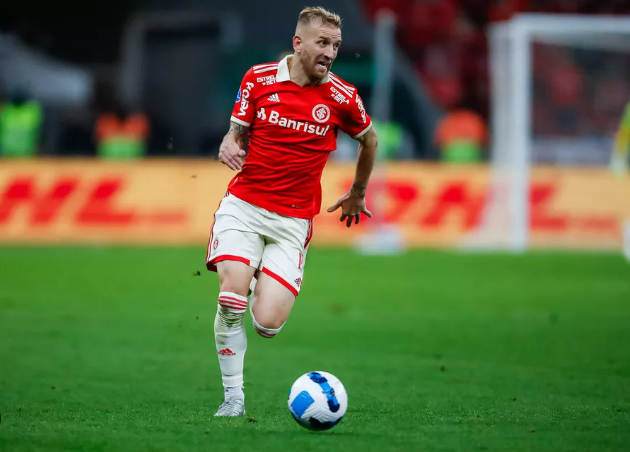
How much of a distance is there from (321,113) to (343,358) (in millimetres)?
3217

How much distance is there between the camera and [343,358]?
9727mm

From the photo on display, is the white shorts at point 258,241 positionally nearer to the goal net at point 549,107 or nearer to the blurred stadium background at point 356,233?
the blurred stadium background at point 356,233

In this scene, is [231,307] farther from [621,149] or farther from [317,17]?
[621,149]

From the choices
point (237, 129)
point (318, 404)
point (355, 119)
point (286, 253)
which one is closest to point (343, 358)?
point (286, 253)

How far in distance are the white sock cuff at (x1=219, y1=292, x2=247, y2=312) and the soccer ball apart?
0.87 meters

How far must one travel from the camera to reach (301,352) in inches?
401

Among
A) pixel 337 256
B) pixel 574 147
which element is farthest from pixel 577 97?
pixel 337 256

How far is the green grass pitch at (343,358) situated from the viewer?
6.09 m

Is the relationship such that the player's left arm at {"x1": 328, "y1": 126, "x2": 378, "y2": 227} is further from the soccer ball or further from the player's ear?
the soccer ball

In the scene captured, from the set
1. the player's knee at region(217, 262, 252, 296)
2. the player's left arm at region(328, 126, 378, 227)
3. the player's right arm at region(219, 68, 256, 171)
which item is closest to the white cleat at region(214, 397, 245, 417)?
the player's knee at region(217, 262, 252, 296)

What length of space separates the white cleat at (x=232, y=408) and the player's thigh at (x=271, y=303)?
1.59 feet

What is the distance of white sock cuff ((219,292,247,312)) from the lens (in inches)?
269

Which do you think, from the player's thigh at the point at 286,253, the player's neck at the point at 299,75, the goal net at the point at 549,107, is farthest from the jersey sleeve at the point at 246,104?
the goal net at the point at 549,107

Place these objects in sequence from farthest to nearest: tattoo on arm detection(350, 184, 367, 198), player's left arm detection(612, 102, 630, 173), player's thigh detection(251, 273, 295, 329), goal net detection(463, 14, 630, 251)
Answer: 1. player's left arm detection(612, 102, 630, 173)
2. goal net detection(463, 14, 630, 251)
3. tattoo on arm detection(350, 184, 367, 198)
4. player's thigh detection(251, 273, 295, 329)
